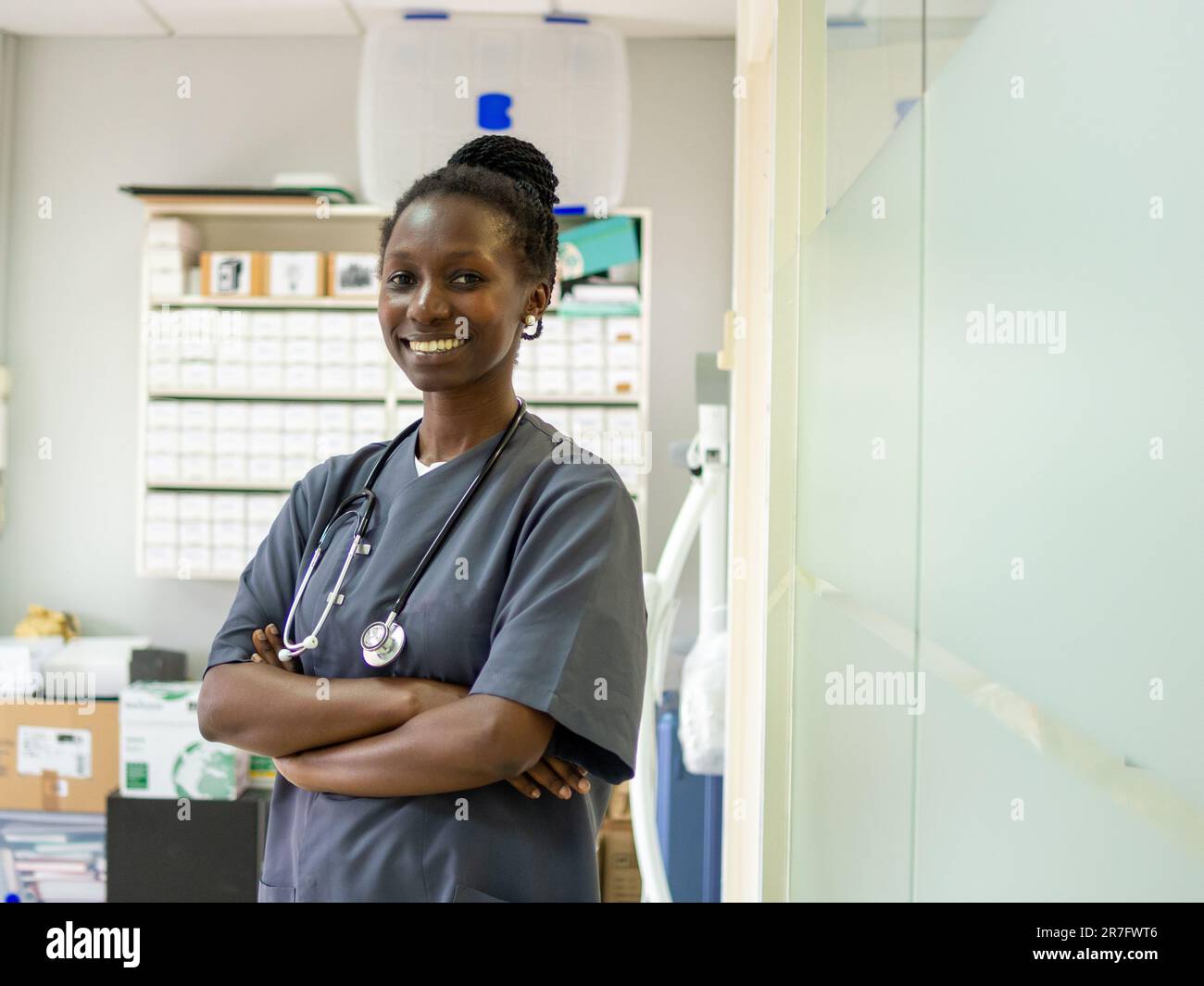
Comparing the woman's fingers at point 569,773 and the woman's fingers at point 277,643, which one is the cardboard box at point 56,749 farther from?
the woman's fingers at point 569,773

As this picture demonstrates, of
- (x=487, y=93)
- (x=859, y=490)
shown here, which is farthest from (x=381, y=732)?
(x=487, y=93)

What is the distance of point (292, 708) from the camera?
744 mm

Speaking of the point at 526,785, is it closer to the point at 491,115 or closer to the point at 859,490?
the point at 859,490

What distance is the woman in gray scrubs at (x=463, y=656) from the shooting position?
2.27 feet

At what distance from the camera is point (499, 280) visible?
749 millimetres

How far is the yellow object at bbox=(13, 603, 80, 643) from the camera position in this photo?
9.23ft

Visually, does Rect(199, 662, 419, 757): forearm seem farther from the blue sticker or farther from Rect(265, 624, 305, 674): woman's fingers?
the blue sticker

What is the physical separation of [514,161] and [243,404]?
207 centimetres

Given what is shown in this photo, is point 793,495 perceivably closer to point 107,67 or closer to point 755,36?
point 755,36

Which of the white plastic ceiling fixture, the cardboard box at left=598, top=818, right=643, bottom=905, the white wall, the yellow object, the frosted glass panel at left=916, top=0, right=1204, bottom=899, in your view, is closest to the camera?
the frosted glass panel at left=916, top=0, right=1204, bottom=899

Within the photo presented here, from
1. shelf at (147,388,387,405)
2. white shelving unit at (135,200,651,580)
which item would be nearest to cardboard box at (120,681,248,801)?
white shelving unit at (135,200,651,580)

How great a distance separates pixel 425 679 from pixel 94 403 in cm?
265

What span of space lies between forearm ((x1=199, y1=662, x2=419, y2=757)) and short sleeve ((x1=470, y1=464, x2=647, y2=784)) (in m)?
0.07
